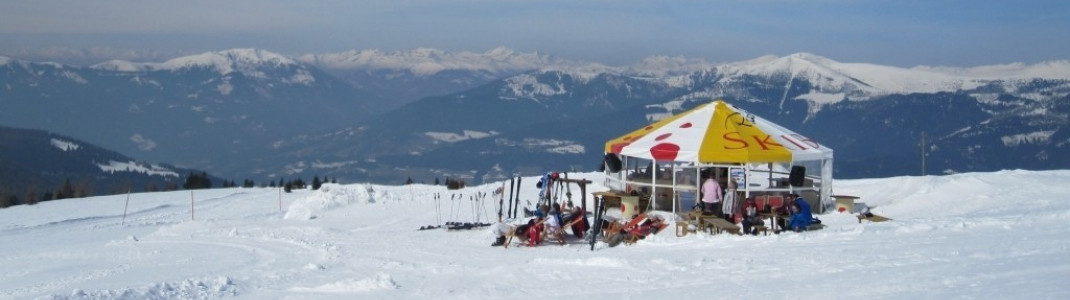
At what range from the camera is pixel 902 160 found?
149125mm

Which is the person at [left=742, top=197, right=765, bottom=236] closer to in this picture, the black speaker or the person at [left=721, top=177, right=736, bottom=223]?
the person at [left=721, top=177, right=736, bottom=223]

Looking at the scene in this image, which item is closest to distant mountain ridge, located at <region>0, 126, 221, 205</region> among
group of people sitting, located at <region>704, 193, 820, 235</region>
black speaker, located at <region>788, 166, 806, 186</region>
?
black speaker, located at <region>788, 166, 806, 186</region>

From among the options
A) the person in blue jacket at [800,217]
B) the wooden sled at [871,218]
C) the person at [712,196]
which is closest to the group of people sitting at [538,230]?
the person at [712,196]

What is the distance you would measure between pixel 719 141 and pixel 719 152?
579mm

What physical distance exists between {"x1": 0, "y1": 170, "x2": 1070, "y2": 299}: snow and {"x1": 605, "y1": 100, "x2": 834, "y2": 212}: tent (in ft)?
4.67

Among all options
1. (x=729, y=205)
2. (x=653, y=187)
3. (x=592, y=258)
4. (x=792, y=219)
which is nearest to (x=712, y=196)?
(x=729, y=205)

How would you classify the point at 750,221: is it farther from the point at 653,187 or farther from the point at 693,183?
the point at 693,183

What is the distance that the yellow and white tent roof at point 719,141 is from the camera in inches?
843

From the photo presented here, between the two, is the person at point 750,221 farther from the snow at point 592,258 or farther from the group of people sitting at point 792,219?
the snow at point 592,258

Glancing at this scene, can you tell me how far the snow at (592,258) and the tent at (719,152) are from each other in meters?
1.42

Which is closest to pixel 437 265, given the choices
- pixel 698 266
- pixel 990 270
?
Result: pixel 698 266

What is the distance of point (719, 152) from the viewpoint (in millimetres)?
21359

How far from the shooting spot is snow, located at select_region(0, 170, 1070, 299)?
10.8 metres

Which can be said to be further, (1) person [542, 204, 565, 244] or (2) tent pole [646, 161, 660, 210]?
(2) tent pole [646, 161, 660, 210]
